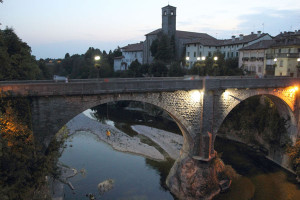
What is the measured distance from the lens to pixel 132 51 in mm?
74500

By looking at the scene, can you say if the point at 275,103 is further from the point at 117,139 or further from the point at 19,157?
the point at 19,157

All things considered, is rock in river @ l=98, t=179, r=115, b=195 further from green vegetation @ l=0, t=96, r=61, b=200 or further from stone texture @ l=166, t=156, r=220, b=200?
green vegetation @ l=0, t=96, r=61, b=200

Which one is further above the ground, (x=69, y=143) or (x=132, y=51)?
(x=132, y=51)

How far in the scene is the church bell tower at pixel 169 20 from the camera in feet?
207

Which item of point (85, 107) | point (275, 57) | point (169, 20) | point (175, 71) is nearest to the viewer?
point (85, 107)

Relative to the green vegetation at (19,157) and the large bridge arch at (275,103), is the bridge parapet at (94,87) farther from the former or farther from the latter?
the large bridge arch at (275,103)

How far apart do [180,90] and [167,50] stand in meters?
42.6

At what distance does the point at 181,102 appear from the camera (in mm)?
18797

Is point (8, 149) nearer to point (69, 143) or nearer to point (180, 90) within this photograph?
point (180, 90)

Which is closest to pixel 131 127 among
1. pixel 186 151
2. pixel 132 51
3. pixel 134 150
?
pixel 134 150

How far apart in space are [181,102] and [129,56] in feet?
197

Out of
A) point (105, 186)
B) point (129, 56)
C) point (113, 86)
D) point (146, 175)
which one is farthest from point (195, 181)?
point (129, 56)

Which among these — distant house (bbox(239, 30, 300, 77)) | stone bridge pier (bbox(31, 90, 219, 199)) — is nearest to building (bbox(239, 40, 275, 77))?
distant house (bbox(239, 30, 300, 77))

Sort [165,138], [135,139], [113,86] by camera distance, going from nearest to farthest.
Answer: [113,86] → [135,139] → [165,138]
